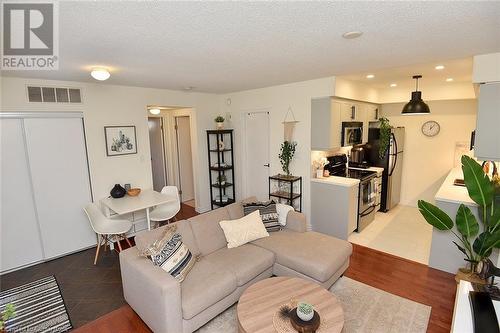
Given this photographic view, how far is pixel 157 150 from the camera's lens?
6.64 m

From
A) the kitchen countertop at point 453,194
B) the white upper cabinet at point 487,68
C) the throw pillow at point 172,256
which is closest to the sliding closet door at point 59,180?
the throw pillow at point 172,256

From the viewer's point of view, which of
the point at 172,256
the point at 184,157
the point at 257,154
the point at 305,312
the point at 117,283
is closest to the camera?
the point at 305,312

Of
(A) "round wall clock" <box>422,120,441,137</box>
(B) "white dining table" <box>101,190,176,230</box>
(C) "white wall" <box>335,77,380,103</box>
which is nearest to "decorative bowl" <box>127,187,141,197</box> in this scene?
(B) "white dining table" <box>101,190,176,230</box>

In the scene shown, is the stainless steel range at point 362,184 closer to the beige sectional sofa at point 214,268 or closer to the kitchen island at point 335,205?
the kitchen island at point 335,205

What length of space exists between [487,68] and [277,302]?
129 inches

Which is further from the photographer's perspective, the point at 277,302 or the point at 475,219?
the point at 475,219

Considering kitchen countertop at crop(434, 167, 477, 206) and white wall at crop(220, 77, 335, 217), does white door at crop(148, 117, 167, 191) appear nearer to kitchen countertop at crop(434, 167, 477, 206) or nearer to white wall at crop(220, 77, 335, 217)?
white wall at crop(220, 77, 335, 217)

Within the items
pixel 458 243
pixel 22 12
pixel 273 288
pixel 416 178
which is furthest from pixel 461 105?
pixel 22 12

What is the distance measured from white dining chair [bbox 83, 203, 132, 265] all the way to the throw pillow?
1.39 meters

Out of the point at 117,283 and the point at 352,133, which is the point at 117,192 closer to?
the point at 117,283

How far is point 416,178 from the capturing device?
5.85 meters

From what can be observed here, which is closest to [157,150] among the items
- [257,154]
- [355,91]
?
[257,154]

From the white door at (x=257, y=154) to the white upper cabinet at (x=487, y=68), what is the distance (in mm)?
3107

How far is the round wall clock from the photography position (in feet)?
18.0
